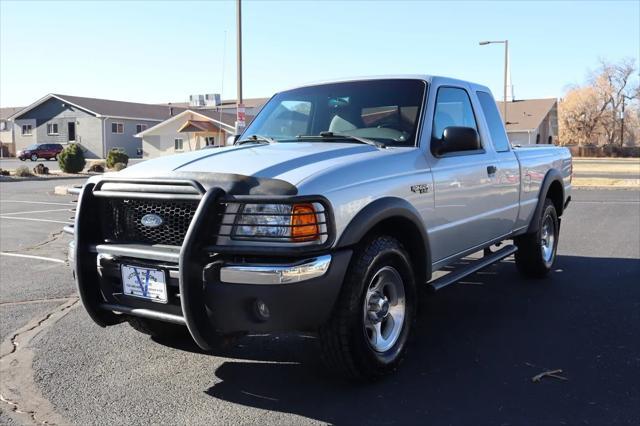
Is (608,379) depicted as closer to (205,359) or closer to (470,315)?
(470,315)

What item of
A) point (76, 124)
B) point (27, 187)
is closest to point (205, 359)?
point (27, 187)

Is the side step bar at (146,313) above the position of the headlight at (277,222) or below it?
below

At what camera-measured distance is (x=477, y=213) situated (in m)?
5.31

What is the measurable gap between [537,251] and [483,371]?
3.11 metres

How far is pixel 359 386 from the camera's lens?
3908 mm

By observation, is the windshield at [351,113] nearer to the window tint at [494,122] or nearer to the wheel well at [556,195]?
the window tint at [494,122]

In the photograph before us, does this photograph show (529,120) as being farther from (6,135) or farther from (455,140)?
(455,140)

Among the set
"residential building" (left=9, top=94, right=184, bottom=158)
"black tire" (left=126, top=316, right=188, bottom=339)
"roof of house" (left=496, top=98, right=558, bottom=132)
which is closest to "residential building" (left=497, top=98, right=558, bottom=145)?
"roof of house" (left=496, top=98, right=558, bottom=132)

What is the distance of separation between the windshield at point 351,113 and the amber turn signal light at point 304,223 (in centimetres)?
133

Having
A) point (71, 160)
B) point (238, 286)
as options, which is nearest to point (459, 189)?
point (238, 286)

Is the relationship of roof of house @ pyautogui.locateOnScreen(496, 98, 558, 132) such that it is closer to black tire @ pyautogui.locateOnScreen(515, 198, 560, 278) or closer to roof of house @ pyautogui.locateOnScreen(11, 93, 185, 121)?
roof of house @ pyautogui.locateOnScreen(11, 93, 185, 121)

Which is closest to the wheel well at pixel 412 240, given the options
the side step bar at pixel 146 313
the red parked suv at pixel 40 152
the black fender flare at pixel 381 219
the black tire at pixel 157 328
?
the black fender flare at pixel 381 219

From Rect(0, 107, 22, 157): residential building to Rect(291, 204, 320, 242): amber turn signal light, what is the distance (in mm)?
67497

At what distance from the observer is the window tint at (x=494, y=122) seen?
596 cm
